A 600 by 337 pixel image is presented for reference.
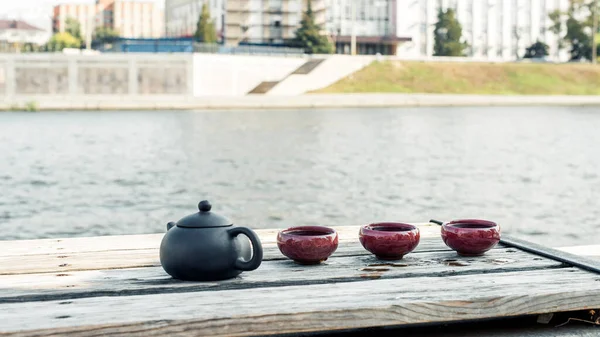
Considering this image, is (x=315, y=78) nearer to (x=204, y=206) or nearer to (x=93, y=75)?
(x=93, y=75)

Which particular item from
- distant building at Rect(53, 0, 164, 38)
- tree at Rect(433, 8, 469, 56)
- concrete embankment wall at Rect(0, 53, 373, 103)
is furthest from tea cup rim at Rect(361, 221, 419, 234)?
distant building at Rect(53, 0, 164, 38)

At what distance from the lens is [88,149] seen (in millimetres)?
29000

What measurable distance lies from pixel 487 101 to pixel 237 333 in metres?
63.3

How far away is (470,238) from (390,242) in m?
0.31

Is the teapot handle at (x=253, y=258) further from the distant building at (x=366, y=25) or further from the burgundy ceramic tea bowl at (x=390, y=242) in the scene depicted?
the distant building at (x=366, y=25)

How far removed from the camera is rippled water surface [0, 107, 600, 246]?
15219mm

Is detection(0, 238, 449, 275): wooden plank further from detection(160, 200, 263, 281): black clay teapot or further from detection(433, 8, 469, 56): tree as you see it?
detection(433, 8, 469, 56): tree

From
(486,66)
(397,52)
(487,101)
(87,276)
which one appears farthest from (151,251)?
(397,52)

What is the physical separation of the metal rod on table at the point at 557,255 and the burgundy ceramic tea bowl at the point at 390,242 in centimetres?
50

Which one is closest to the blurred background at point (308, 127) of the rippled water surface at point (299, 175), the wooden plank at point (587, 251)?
the rippled water surface at point (299, 175)

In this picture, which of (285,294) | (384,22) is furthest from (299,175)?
(384,22)

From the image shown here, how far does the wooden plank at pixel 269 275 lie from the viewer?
2793 mm

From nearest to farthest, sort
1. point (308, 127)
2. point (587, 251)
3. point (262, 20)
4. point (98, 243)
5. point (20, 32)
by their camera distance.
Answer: point (98, 243), point (587, 251), point (308, 127), point (262, 20), point (20, 32)

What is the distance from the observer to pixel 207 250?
2863 millimetres
